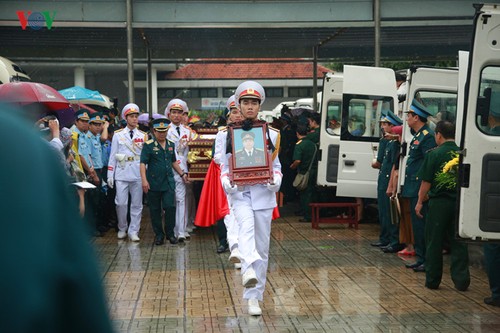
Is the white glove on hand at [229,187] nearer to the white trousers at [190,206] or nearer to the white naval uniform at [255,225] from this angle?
the white naval uniform at [255,225]

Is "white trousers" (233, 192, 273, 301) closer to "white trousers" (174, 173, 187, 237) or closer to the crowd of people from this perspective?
the crowd of people

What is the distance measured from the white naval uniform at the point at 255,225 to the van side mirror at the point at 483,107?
1980 mm

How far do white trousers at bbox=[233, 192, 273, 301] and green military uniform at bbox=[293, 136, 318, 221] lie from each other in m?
8.55

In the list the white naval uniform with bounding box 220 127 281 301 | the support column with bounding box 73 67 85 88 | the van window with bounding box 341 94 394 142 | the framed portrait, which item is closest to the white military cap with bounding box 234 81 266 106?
the framed portrait

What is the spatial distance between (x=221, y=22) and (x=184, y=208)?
5.59 m

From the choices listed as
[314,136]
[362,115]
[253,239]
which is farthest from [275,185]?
[314,136]

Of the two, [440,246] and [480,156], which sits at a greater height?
[480,156]

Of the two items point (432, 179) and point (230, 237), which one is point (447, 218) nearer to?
point (432, 179)

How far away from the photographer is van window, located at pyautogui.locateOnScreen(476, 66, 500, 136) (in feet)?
26.3

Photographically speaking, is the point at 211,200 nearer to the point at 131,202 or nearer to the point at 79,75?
the point at 131,202

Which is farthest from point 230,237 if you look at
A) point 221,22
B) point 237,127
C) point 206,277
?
point 221,22

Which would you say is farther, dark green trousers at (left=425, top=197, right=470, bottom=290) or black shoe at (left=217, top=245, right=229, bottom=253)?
black shoe at (left=217, top=245, right=229, bottom=253)

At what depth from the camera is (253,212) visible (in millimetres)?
8234

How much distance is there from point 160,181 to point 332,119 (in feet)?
13.7
